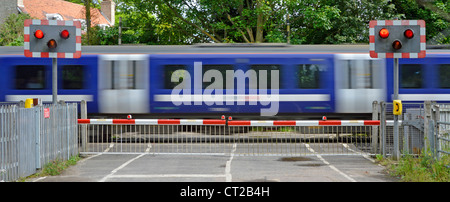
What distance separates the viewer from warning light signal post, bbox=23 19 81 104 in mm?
10000

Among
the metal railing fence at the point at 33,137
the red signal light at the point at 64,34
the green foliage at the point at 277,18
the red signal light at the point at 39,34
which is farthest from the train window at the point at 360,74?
the red signal light at the point at 39,34

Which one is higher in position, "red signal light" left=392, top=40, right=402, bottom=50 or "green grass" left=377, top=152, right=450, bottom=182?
"red signal light" left=392, top=40, right=402, bottom=50

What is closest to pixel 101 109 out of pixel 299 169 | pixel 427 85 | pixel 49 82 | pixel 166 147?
pixel 49 82

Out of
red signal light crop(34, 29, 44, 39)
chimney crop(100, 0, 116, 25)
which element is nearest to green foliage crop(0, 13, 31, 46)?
red signal light crop(34, 29, 44, 39)

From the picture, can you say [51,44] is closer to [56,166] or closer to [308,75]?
[56,166]

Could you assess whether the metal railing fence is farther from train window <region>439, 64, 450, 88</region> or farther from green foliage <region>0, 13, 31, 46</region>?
green foliage <region>0, 13, 31, 46</region>

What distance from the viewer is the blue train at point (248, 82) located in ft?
56.6

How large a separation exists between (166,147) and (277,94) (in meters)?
5.38

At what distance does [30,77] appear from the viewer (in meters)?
17.6

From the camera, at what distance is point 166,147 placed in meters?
13.3

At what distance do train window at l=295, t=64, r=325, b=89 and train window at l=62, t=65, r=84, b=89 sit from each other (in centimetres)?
741

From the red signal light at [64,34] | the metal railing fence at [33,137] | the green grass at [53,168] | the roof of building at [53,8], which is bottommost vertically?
the green grass at [53,168]

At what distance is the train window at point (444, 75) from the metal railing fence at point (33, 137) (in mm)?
12442

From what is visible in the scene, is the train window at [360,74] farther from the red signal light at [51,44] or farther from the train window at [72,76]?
the red signal light at [51,44]
